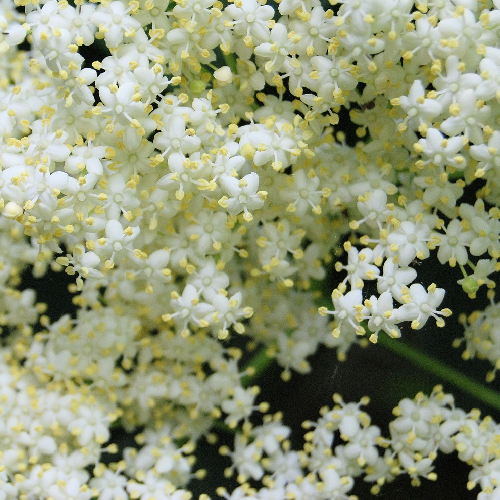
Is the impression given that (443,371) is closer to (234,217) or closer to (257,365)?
(257,365)

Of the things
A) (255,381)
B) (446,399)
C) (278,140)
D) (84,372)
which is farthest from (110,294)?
(446,399)

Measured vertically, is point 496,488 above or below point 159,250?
below

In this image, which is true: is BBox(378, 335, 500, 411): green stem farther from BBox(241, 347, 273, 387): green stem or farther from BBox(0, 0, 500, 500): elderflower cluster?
BBox(241, 347, 273, 387): green stem

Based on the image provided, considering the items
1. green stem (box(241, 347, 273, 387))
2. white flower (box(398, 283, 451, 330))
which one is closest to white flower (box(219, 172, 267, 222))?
white flower (box(398, 283, 451, 330))

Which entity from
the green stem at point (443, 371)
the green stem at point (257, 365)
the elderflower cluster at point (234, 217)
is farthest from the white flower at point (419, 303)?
the green stem at point (257, 365)

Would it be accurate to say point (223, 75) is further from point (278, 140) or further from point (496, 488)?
point (496, 488)

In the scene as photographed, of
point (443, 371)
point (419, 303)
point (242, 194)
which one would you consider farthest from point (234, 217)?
point (443, 371)

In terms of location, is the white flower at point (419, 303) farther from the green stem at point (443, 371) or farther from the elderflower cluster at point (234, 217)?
the green stem at point (443, 371)
